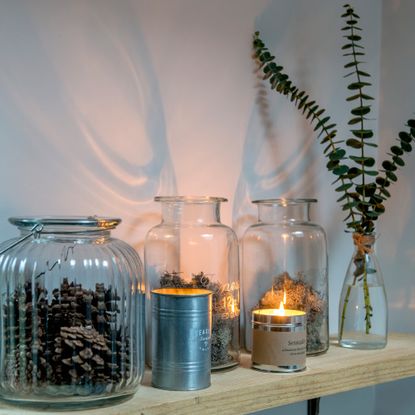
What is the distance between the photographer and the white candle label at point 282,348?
93 cm

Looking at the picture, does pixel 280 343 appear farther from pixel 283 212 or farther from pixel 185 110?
pixel 185 110

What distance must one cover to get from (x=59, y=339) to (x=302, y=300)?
1.35ft

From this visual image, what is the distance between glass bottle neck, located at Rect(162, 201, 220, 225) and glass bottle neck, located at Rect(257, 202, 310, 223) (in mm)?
128

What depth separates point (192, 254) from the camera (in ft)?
3.13

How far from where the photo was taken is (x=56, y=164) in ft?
2.97

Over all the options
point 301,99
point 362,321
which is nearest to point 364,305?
point 362,321

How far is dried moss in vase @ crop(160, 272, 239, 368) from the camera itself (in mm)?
930

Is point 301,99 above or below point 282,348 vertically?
above

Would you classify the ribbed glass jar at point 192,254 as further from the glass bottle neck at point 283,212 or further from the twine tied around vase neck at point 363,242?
the twine tied around vase neck at point 363,242

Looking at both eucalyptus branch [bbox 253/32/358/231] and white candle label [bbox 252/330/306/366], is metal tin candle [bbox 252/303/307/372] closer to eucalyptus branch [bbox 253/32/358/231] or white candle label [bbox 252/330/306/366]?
white candle label [bbox 252/330/306/366]

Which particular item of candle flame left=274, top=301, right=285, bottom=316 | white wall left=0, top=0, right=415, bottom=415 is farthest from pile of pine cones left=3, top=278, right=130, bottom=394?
candle flame left=274, top=301, right=285, bottom=316

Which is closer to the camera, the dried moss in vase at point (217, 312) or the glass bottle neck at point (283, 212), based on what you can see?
the dried moss in vase at point (217, 312)

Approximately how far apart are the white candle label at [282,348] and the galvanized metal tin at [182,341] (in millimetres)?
120

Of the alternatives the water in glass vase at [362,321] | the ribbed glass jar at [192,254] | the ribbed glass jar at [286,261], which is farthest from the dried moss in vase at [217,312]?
the water in glass vase at [362,321]
